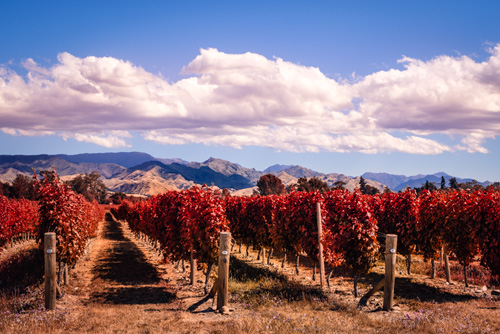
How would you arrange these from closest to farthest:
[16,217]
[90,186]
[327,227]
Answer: [327,227] < [16,217] < [90,186]

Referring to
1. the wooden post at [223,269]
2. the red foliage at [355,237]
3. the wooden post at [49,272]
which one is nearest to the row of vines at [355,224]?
the red foliage at [355,237]

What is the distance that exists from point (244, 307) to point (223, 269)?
1.72 metres

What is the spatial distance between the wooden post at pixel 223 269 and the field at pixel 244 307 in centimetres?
34

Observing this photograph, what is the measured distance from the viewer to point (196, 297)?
12039mm

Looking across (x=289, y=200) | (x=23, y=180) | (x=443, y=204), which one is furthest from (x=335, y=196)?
(x=23, y=180)

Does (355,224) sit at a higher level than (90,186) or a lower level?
higher

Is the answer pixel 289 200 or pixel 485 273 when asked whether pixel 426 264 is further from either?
pixel 289 200

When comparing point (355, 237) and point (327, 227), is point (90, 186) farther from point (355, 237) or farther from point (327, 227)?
point (355, 237)

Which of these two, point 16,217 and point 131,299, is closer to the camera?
point 131,299

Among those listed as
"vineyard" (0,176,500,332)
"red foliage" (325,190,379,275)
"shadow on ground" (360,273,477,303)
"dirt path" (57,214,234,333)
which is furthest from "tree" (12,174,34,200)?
"shadow on ground" (360,273,477,303)

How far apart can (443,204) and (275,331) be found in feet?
35.9

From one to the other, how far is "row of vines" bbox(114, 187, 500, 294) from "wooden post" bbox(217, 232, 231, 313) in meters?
2.19

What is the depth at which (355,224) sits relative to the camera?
12008 mm

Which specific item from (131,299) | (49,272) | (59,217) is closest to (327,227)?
(131,299)
